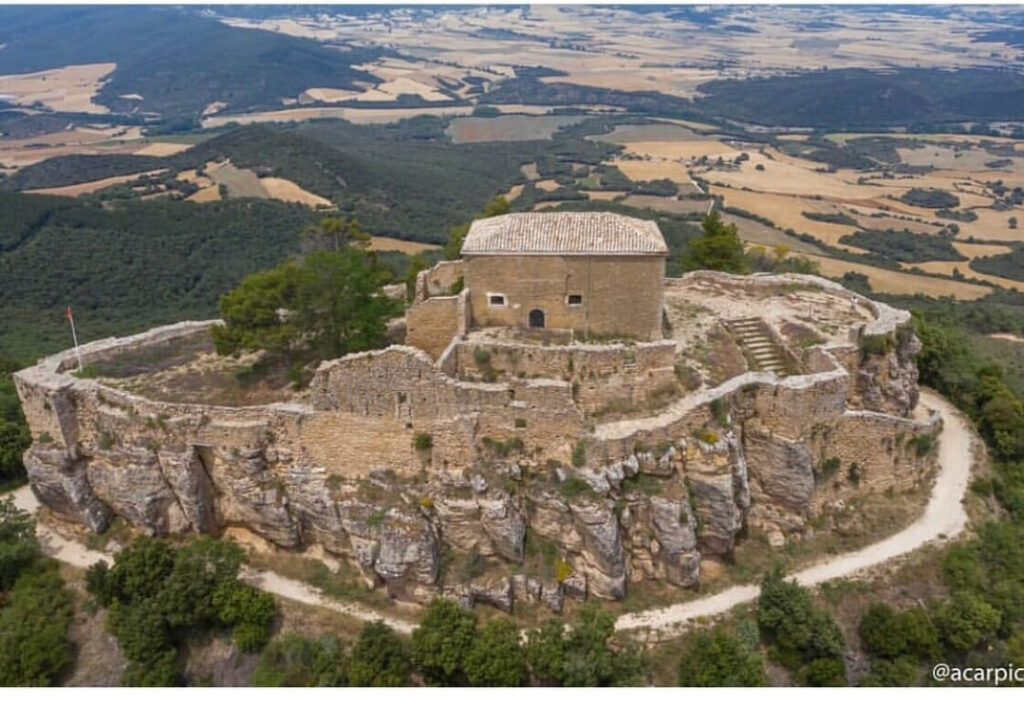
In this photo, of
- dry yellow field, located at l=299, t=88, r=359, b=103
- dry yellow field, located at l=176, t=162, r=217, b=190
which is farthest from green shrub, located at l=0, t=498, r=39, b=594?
dry yellow field, located at l=299, t=88, r=359, b=103

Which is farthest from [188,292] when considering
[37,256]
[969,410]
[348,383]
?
[969,410]

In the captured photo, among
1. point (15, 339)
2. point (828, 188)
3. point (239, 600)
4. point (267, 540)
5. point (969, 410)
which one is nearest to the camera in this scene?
point (239, 600)

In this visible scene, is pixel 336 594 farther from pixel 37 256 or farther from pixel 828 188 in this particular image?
pixel 828 188

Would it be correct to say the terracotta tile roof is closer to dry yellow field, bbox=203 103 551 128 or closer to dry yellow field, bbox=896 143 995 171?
dry yellow field, bbox=896 143 995 171

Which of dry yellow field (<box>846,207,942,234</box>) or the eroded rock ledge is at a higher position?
the eroded rock ledge

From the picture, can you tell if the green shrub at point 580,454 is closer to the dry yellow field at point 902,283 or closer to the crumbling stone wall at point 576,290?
the crumbling stone wall at point 576,290

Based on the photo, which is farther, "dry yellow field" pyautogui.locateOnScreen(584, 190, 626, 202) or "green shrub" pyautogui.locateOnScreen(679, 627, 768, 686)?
"dry yellow field" pyautogui.locateOnScreen(584, 190, 626, 202)
